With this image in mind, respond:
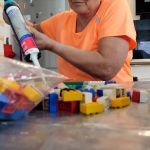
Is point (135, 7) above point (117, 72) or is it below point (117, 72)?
above

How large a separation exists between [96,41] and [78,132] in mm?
605

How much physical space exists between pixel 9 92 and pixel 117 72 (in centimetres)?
56

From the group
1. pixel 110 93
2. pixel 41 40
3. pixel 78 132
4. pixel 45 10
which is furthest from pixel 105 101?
pixel 45 10

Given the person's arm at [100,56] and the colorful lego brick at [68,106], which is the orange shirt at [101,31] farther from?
the colorful lego brick at [68,106]

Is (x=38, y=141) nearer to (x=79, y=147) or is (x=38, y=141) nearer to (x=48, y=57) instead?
(x=79, y=147)

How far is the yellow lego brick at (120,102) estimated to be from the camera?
1.45 ft

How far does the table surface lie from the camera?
27cm

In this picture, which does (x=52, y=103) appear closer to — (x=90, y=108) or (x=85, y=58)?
(x=90, y=108)

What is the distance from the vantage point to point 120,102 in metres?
0.45

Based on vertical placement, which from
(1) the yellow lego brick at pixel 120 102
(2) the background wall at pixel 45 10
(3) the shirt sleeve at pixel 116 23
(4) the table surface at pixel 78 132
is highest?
(2) the background wall at pixel 45 10

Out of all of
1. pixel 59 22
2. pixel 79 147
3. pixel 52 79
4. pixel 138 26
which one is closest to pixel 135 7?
pixel 138 26

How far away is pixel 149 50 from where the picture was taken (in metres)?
2.23

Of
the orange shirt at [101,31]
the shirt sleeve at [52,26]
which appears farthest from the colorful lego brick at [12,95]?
the shirt sleeve at [52,26]

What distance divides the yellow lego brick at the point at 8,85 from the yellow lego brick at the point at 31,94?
0.01 m
